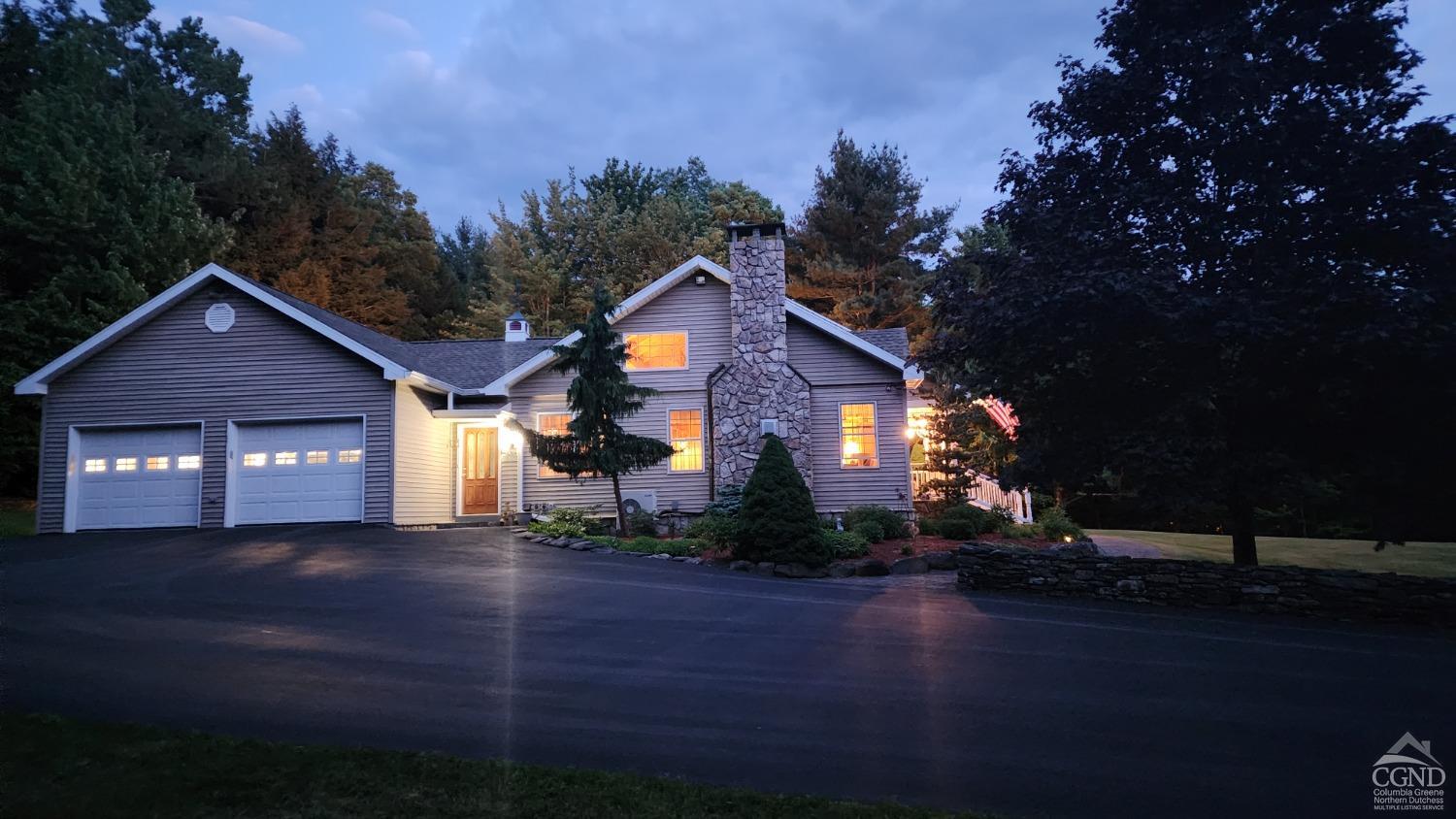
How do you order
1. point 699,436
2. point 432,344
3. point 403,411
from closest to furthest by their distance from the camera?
point 403,411 < point 699,436 < point 432,344

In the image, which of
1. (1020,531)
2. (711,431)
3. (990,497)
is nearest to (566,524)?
(711,431)

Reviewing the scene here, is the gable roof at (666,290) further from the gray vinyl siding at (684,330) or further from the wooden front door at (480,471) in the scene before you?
the wooden front door at (480,471)

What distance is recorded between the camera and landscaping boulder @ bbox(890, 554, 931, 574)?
13602 millimetres

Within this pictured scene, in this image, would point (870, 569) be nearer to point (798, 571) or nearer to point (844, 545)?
point (844, 545)

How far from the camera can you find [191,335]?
58.2ft

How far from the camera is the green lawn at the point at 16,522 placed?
56.6 ft

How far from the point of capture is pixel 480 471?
20.6 meters

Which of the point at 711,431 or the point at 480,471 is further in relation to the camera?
the point at 480,471

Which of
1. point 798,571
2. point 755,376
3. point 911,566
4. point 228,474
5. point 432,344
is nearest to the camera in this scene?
point 798,571

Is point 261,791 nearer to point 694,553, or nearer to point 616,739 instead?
point 616,739

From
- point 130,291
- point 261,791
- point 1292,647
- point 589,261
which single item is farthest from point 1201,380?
point 589,261

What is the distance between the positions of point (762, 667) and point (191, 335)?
53.1ft

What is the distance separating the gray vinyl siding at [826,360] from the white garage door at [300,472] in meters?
9.80

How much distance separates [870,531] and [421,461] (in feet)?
33.2
